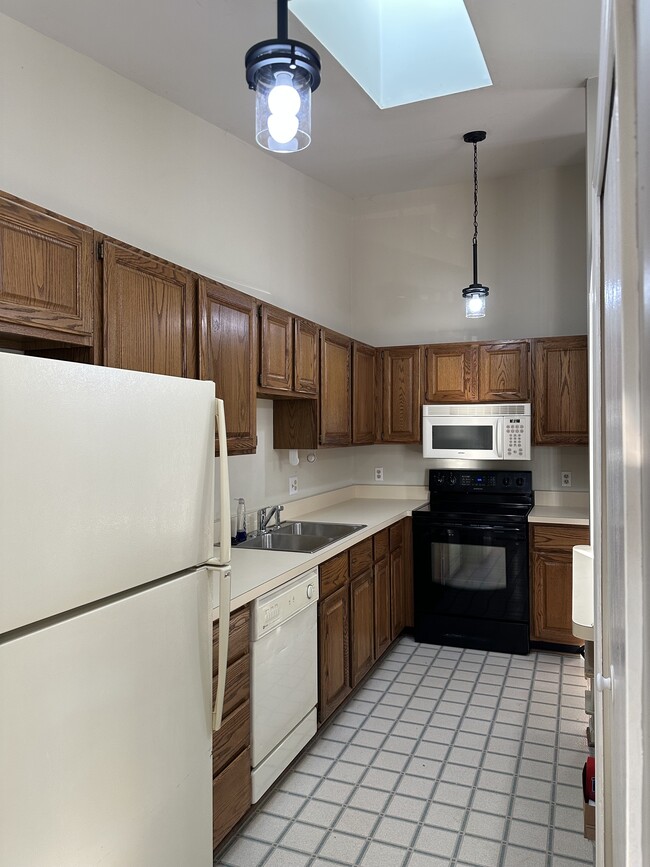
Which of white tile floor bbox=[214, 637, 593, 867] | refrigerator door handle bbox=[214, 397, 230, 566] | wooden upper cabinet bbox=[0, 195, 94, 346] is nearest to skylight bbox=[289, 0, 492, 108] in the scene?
wooden upper cabinet bbox=[0, 195, 94, 346]

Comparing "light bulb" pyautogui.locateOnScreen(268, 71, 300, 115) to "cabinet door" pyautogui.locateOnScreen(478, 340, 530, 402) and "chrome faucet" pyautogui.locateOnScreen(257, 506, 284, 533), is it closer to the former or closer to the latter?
"chrome faucet" pyautogui.locateOnScreen(257, 506, 284, 533)

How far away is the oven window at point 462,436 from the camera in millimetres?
4113

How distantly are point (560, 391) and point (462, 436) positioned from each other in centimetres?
68

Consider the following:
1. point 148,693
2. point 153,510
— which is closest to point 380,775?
point 148,693

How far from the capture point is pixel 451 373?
14.0 ft

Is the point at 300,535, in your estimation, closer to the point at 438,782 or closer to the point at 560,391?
the point at 438,782

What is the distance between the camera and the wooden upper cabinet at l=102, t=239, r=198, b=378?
6.56ft

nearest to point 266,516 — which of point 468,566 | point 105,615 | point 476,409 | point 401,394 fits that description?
point 468,566

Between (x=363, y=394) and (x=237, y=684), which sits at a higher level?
(x=363, y=394)

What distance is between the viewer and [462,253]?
4.55m

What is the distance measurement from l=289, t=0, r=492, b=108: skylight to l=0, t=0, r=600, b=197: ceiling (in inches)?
2.8

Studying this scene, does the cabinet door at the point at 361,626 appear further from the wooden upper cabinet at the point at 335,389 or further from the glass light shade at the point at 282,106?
the glass light shade at the point at 282,106

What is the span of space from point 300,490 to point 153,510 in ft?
8.13

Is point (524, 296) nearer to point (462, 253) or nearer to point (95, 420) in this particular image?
point (462, 253)
